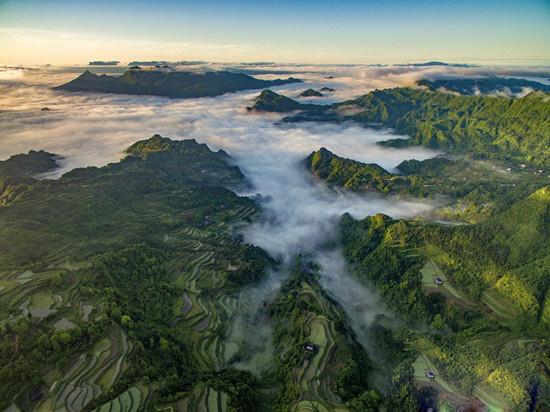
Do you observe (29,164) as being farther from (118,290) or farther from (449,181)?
(449,181)

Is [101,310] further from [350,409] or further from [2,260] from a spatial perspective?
[350,409]

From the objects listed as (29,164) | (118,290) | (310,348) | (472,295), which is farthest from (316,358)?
(29,164)

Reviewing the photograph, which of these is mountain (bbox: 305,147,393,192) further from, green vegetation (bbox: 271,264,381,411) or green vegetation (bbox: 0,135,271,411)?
green vegetation (bbox: 271,264,381,411)

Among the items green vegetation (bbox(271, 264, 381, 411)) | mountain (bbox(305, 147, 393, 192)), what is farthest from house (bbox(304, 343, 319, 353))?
mountain (bbox(305, 147, 393, 192))

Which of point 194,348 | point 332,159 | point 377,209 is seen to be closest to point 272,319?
point 194,348

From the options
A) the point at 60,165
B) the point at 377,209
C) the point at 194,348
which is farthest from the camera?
the point at 60,165

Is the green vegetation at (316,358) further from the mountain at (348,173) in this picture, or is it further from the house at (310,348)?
the mountain at (348,173)

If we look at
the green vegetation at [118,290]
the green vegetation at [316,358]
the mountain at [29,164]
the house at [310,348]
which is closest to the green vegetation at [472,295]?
the green vegetation at [316,358]

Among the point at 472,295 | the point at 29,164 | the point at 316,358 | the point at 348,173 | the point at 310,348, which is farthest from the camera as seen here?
the point at 348,173
